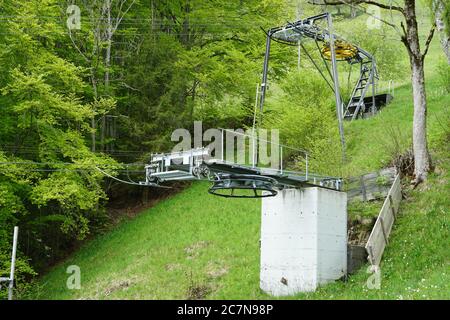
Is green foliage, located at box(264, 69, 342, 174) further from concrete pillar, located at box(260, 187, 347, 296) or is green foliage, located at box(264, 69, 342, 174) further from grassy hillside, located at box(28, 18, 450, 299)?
concrete pillar, located at box(260, 187, 347, 296)

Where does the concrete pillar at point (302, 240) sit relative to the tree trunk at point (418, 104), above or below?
below

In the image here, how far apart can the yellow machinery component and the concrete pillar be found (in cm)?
1399

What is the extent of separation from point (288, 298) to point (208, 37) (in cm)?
2377

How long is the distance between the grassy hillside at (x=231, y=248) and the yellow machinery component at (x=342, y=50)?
12.0ft

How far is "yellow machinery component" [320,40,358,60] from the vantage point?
90.9ft

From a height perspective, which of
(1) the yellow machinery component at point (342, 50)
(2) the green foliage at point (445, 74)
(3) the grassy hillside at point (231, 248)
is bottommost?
(3) the grassy hillside at point (231, 248)

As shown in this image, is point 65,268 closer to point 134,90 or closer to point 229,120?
point 134,90

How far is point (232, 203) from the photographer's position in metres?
23.7

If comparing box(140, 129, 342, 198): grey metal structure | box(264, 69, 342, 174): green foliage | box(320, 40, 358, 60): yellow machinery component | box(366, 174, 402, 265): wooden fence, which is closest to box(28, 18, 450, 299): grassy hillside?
box(366, 174, 402, 265): wooden fence

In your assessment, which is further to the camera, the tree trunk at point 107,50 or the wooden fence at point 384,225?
the tree trunk at point 107,50

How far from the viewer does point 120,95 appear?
31.2 meters

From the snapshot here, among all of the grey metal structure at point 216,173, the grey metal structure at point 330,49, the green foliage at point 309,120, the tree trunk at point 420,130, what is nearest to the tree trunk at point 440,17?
the tree trunk at point 420,130

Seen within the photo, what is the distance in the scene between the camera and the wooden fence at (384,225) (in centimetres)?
1431

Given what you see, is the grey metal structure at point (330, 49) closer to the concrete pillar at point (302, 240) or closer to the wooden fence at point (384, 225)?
the wooden fence at point (384, 225)
